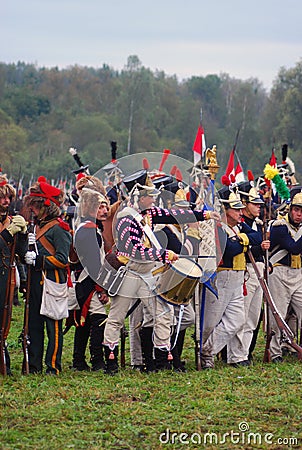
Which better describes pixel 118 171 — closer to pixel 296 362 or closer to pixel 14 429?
pixel 296 362

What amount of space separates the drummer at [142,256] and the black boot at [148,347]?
1cm

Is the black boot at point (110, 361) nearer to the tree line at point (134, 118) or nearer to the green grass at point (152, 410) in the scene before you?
the green grass at point (152, 410)

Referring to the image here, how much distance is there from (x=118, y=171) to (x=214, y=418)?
6054 mm

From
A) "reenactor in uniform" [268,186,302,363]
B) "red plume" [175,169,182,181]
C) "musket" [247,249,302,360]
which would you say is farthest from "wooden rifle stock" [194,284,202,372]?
"red plume" [175,169,182,181]

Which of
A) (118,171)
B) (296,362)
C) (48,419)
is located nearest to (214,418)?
(48,419)

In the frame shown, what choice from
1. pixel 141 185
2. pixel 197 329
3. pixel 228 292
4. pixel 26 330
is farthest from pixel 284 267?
pixel 26 330

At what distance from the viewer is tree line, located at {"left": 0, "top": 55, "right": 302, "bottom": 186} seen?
52875mm

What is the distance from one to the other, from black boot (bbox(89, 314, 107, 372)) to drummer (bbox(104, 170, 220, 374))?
233mm

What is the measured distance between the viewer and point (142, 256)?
8.48 meters

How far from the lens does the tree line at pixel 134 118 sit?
52875mm

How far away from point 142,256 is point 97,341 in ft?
3.68

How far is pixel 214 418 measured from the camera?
7102 millimetres

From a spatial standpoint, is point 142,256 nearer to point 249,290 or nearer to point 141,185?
point 141,185

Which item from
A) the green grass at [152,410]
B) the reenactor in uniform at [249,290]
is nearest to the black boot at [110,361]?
the green grass at [152,410]
